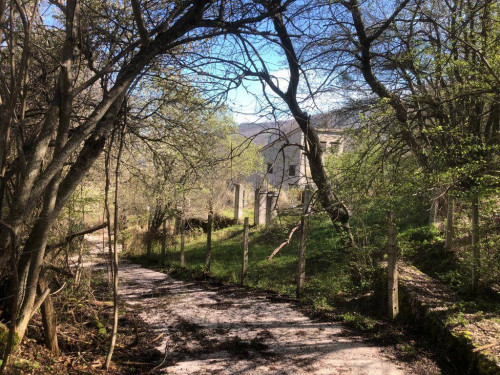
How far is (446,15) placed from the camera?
770cm

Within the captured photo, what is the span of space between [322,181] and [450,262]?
3490 mm

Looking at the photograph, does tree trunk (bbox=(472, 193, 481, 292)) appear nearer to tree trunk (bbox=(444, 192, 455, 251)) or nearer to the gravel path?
tree trunk (bbox=(444, 192, 455, 251))

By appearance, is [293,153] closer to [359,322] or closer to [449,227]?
[359,322]

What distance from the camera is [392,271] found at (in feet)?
19.5

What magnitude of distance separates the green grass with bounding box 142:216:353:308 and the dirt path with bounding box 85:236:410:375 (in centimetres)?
119

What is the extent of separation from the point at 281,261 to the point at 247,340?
5928mm

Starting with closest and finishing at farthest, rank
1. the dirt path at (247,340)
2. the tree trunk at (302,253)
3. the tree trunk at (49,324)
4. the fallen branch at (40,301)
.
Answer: the fallen branch at (40,301) < the tree trunk at (49,324) < the dirt path at (247,340) < the tree trunk at (302,253)

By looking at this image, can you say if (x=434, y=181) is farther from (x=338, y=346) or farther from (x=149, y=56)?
(x=149, y=56)

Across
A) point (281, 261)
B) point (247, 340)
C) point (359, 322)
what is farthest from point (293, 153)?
point (281, 261)

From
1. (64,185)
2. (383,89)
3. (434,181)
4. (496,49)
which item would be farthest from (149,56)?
(383,89)

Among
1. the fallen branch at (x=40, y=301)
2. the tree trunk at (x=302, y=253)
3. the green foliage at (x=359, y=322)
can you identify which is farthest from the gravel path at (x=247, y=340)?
the fallen branch at (x=40, y=301)

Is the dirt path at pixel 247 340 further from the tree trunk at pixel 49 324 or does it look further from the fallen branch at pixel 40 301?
the fallen branch at pixel 40 301

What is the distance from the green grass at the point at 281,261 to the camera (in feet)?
26.9

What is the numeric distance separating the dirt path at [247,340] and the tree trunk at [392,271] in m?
0.96
